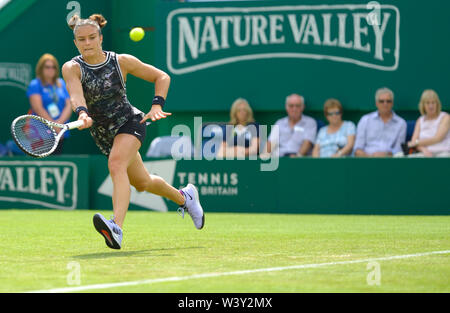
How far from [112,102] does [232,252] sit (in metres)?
1.57

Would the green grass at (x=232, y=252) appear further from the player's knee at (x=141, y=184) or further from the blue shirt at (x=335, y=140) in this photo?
the blue shirt at (x=335, y=140)

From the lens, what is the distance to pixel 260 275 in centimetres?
516

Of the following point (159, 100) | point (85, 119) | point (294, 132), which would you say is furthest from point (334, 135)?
point (85, 119)

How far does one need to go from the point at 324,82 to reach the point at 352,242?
6200 millimetres

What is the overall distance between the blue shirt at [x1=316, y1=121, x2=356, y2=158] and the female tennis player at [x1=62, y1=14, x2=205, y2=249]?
16.3ft

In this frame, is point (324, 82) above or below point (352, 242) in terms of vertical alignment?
above

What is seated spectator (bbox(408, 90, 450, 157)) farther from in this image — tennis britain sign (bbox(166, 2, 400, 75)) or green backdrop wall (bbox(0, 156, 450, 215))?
tennis britain sign (bbox(166, 2, 400, 75))

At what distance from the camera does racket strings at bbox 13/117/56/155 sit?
21.5ft

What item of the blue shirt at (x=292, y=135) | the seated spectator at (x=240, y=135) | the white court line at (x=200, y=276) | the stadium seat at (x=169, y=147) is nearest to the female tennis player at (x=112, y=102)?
the white court line at (x=200, y=276)

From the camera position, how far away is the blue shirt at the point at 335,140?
12.0m

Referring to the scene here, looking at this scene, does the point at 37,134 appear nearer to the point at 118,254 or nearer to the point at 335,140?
the point at 118,254

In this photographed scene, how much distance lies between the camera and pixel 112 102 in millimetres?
7129
